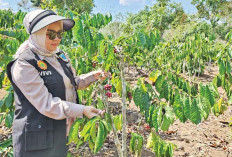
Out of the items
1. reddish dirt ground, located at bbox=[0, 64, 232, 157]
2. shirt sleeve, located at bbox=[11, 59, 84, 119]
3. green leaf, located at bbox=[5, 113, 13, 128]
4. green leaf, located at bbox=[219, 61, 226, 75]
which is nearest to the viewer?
shirt sleeve, located at bbox=[11, 59, 84, 119]

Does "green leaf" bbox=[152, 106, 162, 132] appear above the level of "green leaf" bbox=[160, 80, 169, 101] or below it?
below

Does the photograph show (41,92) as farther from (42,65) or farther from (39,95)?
(42,65)

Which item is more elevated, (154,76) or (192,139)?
(154,76)

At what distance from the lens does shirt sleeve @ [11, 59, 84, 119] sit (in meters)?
1.25

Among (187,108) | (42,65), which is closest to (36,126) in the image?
(42,65)

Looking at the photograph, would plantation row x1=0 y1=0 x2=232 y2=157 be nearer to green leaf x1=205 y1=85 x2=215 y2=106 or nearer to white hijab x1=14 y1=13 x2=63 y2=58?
green leaf x1=205 y1=85 x2=215 y2=106

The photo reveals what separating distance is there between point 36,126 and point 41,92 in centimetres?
21

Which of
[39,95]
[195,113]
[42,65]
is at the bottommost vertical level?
[195,113]

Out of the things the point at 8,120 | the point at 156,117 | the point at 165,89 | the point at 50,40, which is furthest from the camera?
the point at 8,120

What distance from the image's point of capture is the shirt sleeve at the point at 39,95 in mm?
1253

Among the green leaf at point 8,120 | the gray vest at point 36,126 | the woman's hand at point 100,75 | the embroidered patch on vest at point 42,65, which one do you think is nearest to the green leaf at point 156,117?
the woman's hand at point 100,75

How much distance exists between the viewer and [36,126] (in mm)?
1333

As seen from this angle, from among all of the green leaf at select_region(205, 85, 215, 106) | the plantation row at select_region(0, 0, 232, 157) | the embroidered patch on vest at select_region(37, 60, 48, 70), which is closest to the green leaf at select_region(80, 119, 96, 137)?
the plantation row at select_region(0, 0, 232, 157)

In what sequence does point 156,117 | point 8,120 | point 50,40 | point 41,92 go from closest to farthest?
point 41,92 → point 50,40 → point 156,117 → point 8,120
